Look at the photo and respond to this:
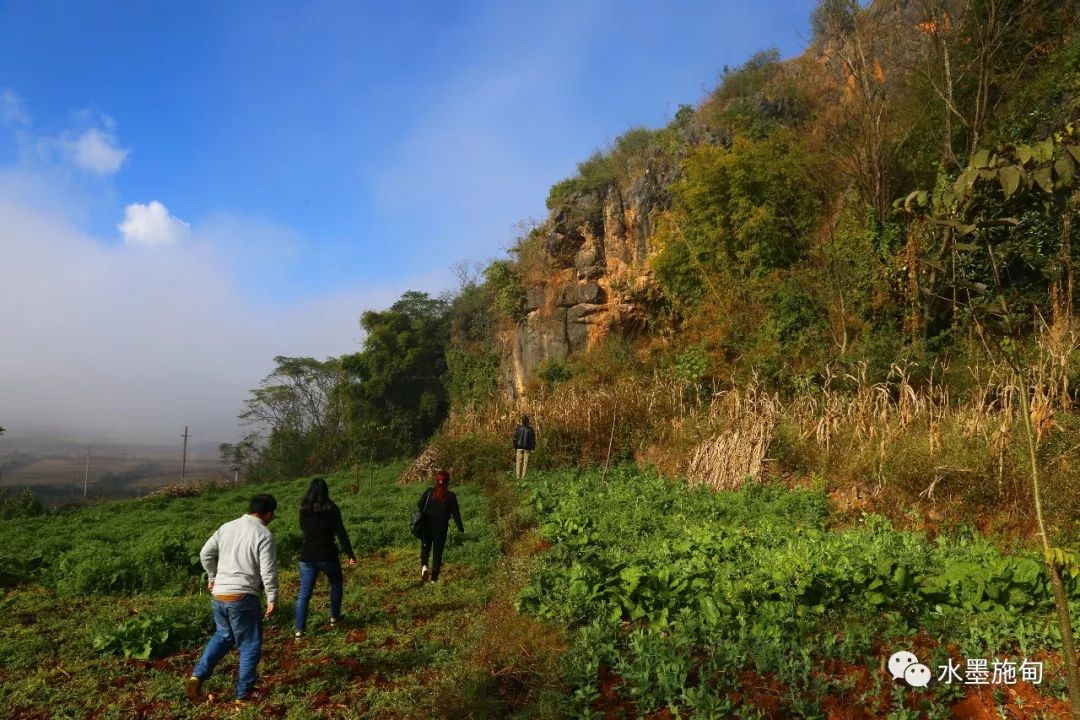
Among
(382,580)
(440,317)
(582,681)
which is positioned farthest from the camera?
(440,317)

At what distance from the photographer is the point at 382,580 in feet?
26.3

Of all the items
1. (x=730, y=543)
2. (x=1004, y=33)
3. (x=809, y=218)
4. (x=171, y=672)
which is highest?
(x=1004, y=33)

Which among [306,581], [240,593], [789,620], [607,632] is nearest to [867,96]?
[789,620]

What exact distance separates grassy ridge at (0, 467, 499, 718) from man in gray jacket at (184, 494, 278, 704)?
0.28 m

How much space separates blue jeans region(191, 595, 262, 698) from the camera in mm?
4406

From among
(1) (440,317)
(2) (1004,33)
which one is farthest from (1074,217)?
(1) (440,317)

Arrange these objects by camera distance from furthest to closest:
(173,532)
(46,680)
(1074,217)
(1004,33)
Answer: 1. (1004,33)
2. (1074,217)
3. (173,532)
4. (46,680)

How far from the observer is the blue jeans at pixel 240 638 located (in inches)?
173

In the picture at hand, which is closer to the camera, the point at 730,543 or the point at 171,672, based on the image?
the point at 171,672

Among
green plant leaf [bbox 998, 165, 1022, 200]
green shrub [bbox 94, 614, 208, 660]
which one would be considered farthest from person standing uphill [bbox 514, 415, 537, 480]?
green plant leaf [bbox 998, 165, 1022, 200]

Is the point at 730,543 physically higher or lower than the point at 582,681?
higher

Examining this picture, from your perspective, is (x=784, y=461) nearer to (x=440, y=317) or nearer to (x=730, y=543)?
(x=730, y=543)

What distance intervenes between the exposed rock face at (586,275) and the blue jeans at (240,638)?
19.7 meters

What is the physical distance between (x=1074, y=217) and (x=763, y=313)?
7071mm
